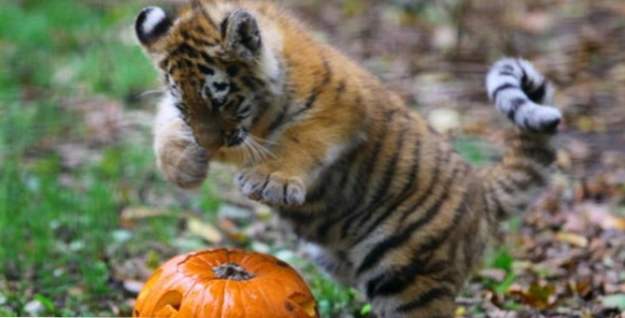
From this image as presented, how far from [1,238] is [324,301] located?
1565mm

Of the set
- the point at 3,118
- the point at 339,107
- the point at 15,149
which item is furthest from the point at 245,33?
→ the point at 3,118

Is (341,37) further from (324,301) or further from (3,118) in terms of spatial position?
(324,301)

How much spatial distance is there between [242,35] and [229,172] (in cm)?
303

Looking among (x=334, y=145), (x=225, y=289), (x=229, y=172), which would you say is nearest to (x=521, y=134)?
(x=334, y=145)

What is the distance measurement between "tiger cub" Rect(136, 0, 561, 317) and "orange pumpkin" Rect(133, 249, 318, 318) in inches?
10.5

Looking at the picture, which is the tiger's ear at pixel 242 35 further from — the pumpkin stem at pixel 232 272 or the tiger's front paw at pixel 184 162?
the pumpkin stem at pixel 232 272

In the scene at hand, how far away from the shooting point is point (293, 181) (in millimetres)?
4121

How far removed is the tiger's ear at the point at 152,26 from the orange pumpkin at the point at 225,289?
806 mm

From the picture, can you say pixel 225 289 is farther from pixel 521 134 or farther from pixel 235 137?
pixel 521 134

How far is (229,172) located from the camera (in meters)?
6.99

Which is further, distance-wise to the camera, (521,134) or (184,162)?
(521,134)

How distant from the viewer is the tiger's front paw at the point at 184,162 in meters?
4.35

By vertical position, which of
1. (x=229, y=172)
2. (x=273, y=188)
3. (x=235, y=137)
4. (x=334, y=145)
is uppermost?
(x=229, y=172)

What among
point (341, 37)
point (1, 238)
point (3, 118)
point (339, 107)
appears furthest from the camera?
point (341, 37)
